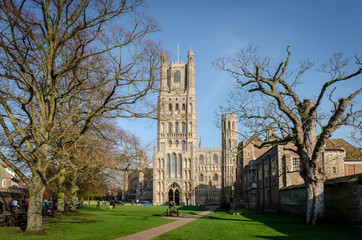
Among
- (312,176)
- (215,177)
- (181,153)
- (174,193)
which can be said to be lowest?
(174,193)

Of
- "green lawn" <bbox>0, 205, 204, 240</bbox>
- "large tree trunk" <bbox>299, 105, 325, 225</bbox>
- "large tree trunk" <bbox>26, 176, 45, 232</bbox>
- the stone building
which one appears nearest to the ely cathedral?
the stone building

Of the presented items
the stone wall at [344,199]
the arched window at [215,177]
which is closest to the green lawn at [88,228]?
the stone wall at [344,199]

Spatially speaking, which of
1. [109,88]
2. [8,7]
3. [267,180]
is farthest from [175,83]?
[8,7]

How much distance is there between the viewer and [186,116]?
9156 cm

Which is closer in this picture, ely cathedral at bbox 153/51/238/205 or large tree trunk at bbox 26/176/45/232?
large tree trunk at bbox 26/176/45/232

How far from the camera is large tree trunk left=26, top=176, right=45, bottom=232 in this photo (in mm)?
13721

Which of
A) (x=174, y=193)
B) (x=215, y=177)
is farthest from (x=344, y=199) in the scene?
(x=215, y=177)

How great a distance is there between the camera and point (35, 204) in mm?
13891

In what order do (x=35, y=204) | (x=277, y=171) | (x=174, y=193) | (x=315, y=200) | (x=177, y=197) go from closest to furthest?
(x=35, y=204)
(x=315, y=200)
(x=277, y=171)
(x=174, y=193)
(x=177, y=197)

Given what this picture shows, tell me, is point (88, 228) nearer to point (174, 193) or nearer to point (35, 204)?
point (35, 204)

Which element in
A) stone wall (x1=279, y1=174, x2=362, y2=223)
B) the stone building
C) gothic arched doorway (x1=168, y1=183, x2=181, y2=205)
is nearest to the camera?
stone wall (x1=279, y1=174, x2=362, y2=223)

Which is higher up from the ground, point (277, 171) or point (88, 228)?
point (277, 171)

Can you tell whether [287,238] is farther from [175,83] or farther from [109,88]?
[175,83]

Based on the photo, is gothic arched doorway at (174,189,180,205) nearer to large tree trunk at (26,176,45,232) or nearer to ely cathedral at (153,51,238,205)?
ely cathedral at (153,51,238,205)
